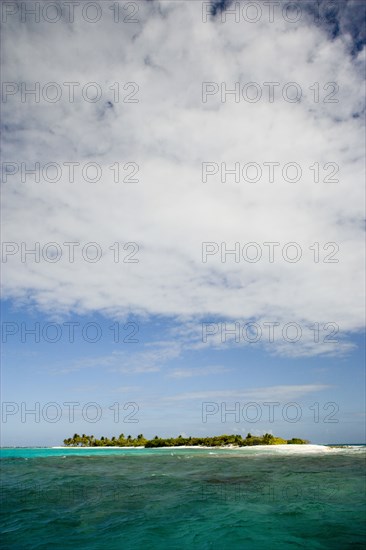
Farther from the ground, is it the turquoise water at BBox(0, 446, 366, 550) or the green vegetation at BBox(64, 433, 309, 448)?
the turquoise water at BBox(0, 446, 366, 550)

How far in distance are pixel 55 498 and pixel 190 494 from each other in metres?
8.67

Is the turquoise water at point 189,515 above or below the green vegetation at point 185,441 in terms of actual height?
above

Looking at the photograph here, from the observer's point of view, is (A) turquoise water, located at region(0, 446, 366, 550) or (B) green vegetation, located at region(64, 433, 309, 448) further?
(B) green vegetation, located at region(64, 433, 309, 448)

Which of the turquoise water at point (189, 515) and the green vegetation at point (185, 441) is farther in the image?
the green vegetation at point (185, 441)

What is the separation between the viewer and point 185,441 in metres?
142

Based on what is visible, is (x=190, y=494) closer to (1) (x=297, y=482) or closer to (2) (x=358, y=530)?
(1) (x=297, y=482)

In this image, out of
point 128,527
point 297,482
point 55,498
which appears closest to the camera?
point 128,527

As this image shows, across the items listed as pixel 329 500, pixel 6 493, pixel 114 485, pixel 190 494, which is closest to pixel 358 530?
pixel 329 500

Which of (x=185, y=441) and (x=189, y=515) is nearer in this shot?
(x=189, y=515)

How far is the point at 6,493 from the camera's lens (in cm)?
2562

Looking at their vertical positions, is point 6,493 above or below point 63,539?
below

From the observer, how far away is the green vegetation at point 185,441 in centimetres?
11531

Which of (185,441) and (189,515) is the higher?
(189,515)

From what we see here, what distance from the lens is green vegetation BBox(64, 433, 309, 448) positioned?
11531 centimetres
